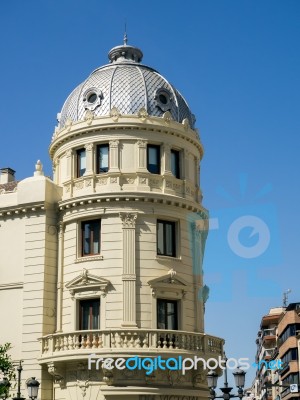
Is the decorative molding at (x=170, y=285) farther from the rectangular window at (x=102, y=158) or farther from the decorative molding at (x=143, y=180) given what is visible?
the rectangular window at (x=102, y=158)

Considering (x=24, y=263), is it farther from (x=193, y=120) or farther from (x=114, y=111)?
(x=193, y=120)

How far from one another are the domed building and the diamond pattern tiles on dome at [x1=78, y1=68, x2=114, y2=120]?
2.6 inches

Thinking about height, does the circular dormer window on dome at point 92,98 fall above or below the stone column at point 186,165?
above

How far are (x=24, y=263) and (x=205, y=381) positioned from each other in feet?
35.0

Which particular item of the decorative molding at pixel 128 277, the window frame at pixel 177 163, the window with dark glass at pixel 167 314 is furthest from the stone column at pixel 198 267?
the decorative molding at pixel 128 277

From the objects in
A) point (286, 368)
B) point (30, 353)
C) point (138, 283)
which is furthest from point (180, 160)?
point (286, 368)

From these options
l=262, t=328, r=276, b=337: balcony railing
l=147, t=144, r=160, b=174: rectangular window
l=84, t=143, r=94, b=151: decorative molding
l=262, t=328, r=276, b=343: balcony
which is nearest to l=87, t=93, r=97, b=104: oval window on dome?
l=84, t=143, r=94, b=151: decorative molding

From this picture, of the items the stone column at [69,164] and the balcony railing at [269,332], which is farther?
the balcony railing at [269,332]

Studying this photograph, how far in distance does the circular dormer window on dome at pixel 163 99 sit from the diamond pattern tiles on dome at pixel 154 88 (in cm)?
17

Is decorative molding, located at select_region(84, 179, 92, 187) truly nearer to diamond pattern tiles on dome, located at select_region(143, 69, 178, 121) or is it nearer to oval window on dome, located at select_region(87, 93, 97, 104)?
oval window on dome, located at select_region(87, 93, 97, 104)

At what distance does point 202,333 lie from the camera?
115ft

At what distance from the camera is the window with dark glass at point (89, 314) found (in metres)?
34.6

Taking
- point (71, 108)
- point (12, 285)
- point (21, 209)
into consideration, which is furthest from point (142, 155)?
point (12, 285)

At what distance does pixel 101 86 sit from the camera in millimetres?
38438
